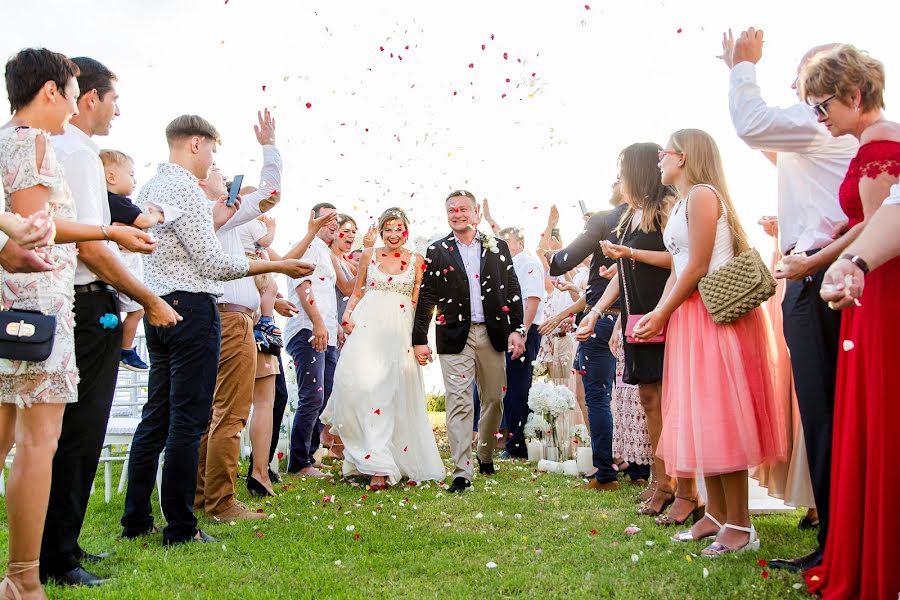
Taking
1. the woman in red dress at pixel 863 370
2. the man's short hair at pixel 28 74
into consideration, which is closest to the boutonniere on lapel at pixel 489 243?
the woman in red dress at pixel 863 370

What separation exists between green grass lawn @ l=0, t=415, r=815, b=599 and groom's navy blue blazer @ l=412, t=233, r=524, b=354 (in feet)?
4.87

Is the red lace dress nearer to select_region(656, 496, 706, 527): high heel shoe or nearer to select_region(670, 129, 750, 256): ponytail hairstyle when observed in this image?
select_region(670, 129, 750, 256): ponytail hairstyle

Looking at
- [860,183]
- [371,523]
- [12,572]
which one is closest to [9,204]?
[12,572]

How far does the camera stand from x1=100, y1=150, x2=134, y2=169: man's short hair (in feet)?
15.1

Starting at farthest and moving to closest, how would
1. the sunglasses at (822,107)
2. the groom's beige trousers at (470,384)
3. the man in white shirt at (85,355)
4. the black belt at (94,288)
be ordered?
the groom's beige trousers at (470,384)
the black belt at (94,288)
the man in white shirt at (85,355)
the sunglasses at (822,107)

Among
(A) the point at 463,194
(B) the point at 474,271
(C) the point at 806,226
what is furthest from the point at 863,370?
(A) the point at 463,194

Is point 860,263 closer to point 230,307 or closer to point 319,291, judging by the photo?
point 230,307

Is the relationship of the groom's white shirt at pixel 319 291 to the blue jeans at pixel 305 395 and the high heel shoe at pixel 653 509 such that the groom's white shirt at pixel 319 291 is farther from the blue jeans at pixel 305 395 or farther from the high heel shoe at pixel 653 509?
the high heel shoe at pixel 653 509

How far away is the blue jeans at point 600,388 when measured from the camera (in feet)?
20.3

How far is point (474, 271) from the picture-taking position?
22.8ft

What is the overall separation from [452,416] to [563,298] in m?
3.27

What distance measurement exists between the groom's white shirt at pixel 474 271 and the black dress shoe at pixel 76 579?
12.6ft

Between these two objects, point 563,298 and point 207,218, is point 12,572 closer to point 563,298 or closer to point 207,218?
point 207,218

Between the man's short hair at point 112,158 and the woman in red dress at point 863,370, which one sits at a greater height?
the man's short hair at point 112,158
